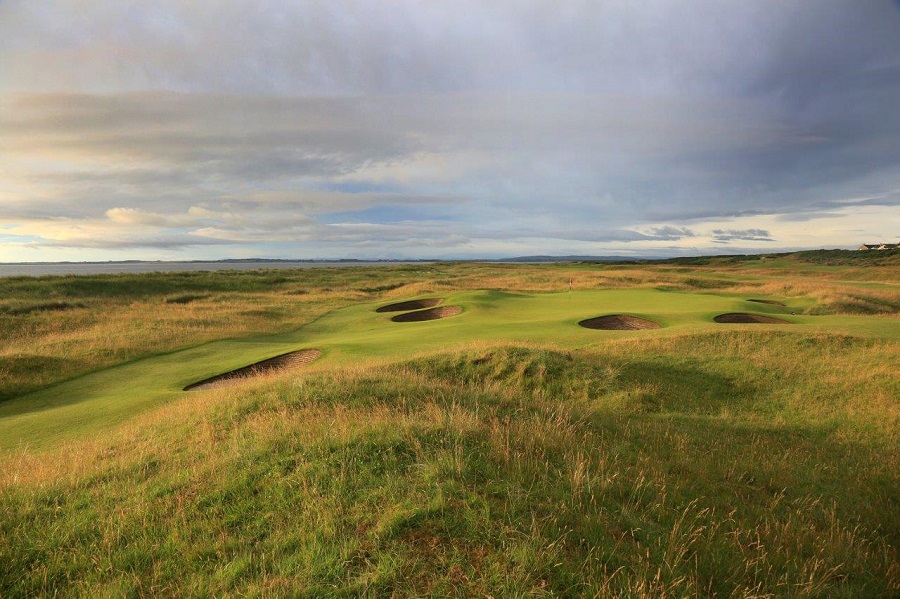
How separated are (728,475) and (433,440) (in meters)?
5.56

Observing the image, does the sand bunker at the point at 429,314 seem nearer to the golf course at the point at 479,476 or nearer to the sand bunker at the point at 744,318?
the golf course at the point at 479,476

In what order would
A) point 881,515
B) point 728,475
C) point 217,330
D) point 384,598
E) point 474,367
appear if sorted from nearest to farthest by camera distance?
point 384,598, point 881,515, point 728,475, point 474,367, point 217,330

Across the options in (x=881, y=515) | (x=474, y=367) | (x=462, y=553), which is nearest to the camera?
(x=462, y=553)

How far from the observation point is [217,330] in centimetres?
2959

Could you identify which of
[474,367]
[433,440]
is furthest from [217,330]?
[433,440]

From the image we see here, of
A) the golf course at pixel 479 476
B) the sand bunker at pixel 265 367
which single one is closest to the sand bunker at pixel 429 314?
the sand bunker at pixel 265 367

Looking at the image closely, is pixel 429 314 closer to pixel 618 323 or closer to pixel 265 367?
pixel 618 323

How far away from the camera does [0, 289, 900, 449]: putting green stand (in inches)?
546

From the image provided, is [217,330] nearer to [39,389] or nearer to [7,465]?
[39,389]

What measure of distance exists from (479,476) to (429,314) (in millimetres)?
29127

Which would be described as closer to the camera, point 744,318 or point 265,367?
point 265,367

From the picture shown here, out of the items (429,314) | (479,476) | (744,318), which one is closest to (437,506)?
(479,476)

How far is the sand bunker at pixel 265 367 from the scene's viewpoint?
17609 mm

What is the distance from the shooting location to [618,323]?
2648cm
